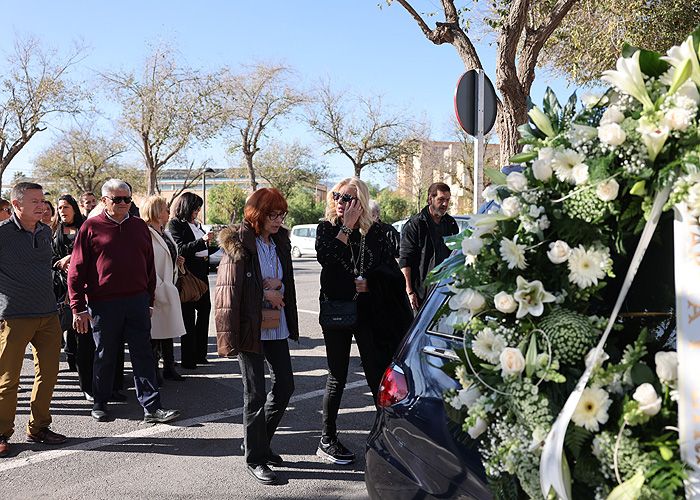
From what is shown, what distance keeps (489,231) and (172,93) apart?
32679 millimetres

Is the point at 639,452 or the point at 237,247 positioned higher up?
the point at 237,247

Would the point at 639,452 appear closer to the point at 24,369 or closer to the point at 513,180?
the point at 513,180

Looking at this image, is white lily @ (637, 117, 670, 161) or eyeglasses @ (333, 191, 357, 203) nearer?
white lily @ (637, 117, 670, 161)

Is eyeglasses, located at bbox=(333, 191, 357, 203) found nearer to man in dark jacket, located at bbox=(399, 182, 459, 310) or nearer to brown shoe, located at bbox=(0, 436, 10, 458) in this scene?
man in dark jacket, located at bbox=(399, 182, 459, 310)

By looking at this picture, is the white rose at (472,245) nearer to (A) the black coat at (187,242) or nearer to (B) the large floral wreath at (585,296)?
(B) the large floral wreath at (585,296)

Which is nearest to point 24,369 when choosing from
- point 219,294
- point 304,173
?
point 219,294

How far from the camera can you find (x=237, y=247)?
4.20m

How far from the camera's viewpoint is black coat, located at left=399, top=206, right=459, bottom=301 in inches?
243

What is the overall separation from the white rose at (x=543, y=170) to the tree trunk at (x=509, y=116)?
24.7 feet

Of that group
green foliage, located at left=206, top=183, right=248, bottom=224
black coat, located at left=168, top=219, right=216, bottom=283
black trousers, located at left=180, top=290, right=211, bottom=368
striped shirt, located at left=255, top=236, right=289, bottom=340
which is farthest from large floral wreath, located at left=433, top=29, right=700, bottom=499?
green foliage, located at left=206, top=183, right=248, bottom=224

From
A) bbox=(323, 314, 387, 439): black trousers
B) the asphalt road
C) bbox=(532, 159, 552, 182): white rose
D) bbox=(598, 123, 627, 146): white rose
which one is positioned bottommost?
the asphalt road

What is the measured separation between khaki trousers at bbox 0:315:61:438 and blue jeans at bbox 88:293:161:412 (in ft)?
1.10

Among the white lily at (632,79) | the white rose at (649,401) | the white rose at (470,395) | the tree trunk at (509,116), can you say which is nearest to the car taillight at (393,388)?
the white rose at (470,395)

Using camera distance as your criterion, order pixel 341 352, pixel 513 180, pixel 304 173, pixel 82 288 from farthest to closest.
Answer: pixel 304 173
pixel 82 288
pixel 341 352
pixel 513 180
